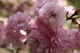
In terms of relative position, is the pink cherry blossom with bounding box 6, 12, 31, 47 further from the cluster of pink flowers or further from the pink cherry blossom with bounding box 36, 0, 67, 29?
the pink cherry blossom with bounding box 36, 0, 67, 29

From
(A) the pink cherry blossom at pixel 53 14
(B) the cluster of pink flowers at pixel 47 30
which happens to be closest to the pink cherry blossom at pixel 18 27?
(B) the cluster of pink flowers at pixel 47 30

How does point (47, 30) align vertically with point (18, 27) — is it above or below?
below

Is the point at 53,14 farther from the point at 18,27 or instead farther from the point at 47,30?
the point at 18,27

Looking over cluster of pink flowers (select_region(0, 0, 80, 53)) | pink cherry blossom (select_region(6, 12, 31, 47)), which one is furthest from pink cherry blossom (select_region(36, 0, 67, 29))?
pink cherry blossom (select_region(6, 12, 31, 47))

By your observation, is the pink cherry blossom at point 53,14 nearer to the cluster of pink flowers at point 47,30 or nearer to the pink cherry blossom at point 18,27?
the cluster of pink flowers at point 47,30

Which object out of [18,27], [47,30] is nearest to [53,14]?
[47,30]

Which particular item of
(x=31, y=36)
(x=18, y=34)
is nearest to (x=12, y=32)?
(x=18, y=34)

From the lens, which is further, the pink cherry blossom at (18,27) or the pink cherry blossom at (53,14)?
the pink cherry blossom at (18,27)

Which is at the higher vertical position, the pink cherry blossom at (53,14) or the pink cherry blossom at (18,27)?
the pink cherry blossom at (18,27)
